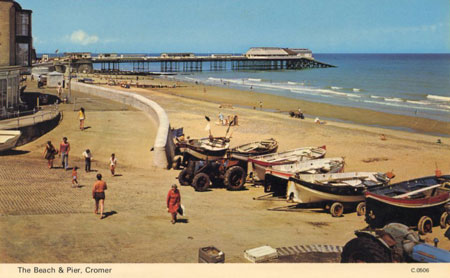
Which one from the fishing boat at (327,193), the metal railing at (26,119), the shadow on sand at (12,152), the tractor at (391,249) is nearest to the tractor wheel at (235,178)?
the fishing boat at (327,193)

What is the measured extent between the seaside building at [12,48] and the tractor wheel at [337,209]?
16.4 m

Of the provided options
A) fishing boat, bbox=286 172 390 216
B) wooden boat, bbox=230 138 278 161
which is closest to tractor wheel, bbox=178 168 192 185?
fishing boat, bbox=286 172 390 216

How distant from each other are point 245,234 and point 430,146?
21506mm

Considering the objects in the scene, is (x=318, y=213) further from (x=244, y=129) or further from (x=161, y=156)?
(x=244, y=129)

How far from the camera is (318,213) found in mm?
16188

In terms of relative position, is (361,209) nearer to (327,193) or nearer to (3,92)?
(327,193)

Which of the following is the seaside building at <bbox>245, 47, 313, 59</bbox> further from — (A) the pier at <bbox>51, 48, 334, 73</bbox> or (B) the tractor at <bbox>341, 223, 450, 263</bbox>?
(B) the tractor at <bbox>341, 223, 450, 263</bbox>

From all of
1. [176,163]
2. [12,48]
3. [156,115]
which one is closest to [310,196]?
[176,163]

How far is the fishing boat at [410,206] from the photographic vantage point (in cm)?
1404

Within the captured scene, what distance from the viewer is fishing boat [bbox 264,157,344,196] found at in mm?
17625

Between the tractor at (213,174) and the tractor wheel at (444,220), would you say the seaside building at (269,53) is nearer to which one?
the tractor at (213,174)

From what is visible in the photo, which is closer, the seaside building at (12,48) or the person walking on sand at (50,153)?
the person walking on sand at (50,153)

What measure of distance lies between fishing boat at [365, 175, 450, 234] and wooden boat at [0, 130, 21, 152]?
42.6ft

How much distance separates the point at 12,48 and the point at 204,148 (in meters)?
12.2
